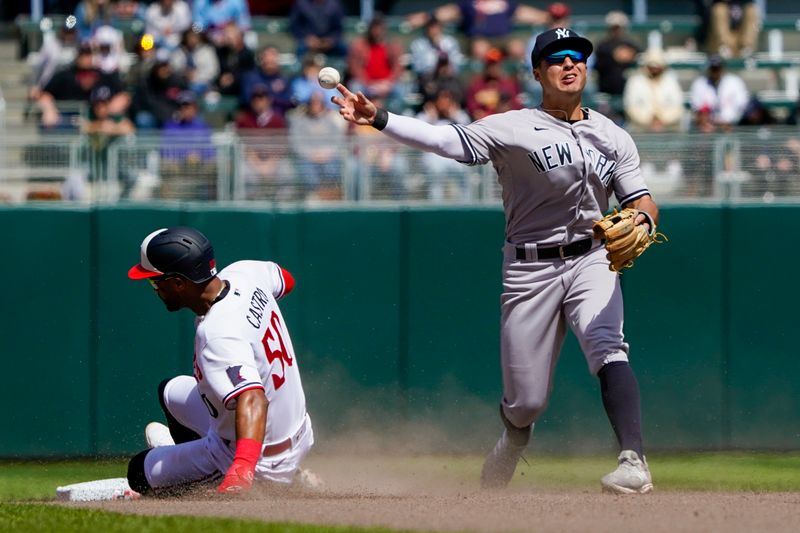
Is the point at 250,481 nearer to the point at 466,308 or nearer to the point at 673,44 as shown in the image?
the point at 466,308

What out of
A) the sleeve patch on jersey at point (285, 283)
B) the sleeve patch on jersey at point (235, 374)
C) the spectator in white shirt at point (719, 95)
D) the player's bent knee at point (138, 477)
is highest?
the spectator in white shirt at point (719, 95)

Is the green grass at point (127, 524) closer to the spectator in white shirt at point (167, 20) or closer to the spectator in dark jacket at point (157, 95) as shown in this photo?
the spectator in dark jacket at point (157, 95)

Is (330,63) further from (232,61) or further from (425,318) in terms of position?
(425,318)

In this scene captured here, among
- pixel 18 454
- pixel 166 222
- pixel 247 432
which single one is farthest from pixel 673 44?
pixel 247 432

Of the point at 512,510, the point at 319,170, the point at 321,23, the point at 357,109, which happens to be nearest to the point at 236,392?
the point at 512,510

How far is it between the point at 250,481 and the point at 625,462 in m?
1.60

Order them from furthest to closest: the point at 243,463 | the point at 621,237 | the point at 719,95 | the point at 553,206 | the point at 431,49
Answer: the point at 431,49
the point at 719,95
the point at 553,206
the point at 621,237
the point at 243,463

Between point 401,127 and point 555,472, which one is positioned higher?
point 401,127

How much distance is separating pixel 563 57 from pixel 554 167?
502mm

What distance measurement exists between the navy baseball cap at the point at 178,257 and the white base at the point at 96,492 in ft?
3.63

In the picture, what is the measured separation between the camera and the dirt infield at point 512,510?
192 inches

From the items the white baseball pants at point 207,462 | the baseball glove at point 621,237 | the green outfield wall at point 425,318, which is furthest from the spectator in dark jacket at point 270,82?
the baseball glove at point 621,237

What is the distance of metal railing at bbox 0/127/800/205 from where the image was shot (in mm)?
8836

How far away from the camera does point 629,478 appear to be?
5754 millimetres
